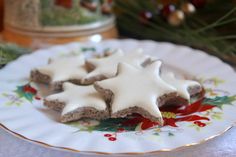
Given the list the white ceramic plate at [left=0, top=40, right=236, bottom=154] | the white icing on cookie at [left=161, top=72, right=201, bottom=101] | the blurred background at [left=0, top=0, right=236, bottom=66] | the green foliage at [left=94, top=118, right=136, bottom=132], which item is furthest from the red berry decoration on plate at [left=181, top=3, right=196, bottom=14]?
the green foliage at [left=94, top=118, right=136, bottom=132]

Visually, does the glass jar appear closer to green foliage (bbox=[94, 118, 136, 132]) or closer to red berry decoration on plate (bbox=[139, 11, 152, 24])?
red berry decoration on plate (bbox=[139, 11, 152, 24])

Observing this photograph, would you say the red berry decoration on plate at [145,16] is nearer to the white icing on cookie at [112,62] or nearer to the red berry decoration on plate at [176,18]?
the red berry decoration on plate at [176,18]

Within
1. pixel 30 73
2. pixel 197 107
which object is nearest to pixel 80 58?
pixel 30 73

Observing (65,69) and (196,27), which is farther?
(196,27)

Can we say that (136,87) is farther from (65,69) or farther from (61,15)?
(61,15)

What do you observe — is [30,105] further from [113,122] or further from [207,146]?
[207,146]

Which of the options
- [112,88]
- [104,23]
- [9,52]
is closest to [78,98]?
[112,88]
